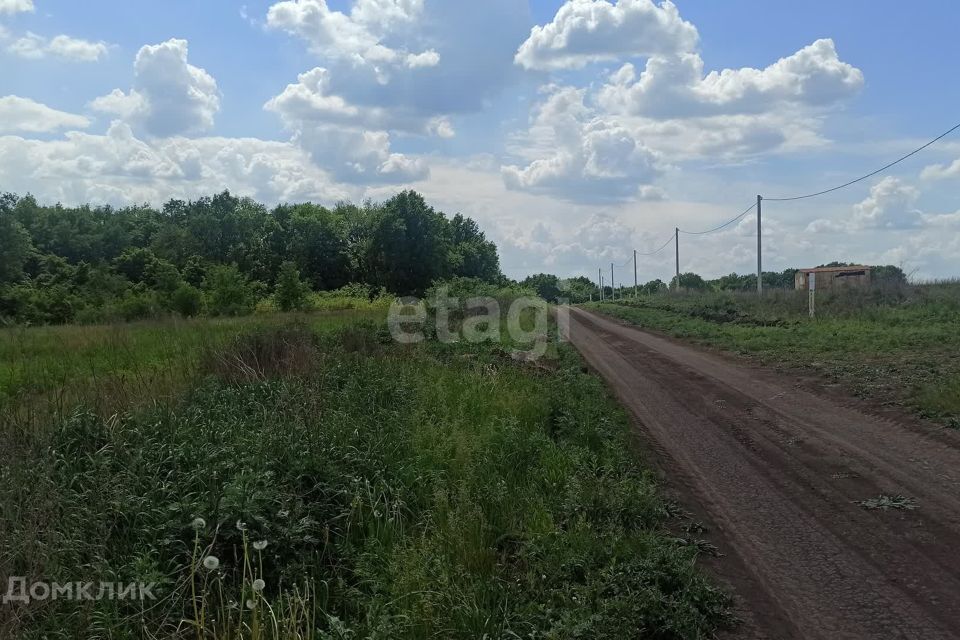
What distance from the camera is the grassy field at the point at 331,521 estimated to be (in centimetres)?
396

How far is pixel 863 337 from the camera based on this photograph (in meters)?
17.3

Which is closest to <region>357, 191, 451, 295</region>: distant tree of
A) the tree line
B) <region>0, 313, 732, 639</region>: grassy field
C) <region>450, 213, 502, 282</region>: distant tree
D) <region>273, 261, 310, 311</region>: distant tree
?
the tree line

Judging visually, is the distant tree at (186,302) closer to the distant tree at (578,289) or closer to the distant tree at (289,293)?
the distant tree at (289,293)

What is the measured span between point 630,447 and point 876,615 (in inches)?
154

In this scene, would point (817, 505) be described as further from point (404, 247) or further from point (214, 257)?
point (214, 257)

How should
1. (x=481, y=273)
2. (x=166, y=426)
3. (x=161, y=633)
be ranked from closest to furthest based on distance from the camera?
(x=161, y=633) → (x=166, y=426) → (x=481, y=273)

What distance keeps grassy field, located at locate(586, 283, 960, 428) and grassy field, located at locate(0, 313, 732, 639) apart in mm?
5331

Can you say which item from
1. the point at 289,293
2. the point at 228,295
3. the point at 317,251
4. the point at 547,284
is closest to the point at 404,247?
the point at 317,251

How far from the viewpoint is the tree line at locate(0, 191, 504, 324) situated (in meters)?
33.4

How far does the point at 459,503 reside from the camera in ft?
18.3

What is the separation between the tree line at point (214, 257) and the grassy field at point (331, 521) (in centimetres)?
2217

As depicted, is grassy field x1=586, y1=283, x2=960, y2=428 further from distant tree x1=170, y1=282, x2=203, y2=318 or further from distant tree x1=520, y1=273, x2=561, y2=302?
distant tree x1=520, y1=273, x2=561, y2=302

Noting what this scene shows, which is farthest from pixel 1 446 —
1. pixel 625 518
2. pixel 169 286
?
pixel 169 286

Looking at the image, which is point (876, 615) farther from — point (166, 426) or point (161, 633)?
point (166, 426)
